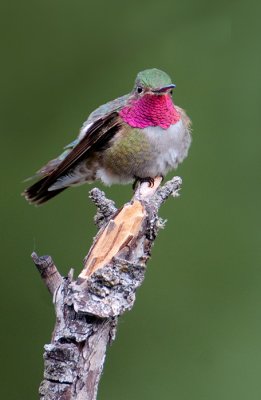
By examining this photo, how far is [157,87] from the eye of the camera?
3.21 meters

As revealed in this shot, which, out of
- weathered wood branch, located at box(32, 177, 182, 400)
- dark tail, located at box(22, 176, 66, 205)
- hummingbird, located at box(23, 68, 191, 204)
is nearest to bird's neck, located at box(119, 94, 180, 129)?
hummingbird, located at box(23, 68, 191, 204)

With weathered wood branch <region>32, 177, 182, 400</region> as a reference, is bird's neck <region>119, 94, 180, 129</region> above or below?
above

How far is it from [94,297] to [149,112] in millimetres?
1289

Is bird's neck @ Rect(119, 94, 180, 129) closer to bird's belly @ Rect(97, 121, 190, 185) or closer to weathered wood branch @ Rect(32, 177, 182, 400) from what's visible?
bird's belly @ Rect(97, 121, 190, 185)

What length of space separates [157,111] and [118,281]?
1.24 meters

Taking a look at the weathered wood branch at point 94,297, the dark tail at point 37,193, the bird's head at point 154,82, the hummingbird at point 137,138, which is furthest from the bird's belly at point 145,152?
the weathered wood branch at point 94,297

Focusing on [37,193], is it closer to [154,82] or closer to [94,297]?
[154,82]

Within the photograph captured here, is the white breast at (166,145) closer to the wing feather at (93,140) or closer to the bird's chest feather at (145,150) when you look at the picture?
the bird's chest feather at (145,150)

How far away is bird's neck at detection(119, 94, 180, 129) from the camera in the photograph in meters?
3.25

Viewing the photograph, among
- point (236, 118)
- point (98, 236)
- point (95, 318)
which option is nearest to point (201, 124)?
point (236, 118)

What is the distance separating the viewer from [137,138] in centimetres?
326

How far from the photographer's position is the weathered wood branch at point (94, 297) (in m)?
1.96

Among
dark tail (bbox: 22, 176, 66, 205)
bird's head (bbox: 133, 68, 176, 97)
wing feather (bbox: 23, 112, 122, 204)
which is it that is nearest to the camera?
bird's head (bbox: 133, 68, 176, 97)

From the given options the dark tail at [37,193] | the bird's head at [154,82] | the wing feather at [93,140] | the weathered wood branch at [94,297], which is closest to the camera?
the weathered wood branch at [94,297]
